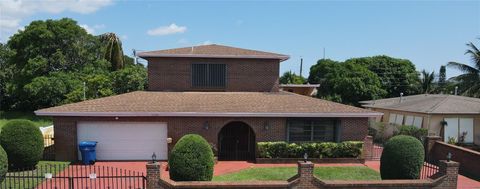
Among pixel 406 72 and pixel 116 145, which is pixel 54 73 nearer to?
pixel 116 145

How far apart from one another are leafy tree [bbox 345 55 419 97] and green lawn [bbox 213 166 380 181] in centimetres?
4471

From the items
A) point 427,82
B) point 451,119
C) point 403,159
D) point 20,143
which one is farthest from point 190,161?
point 427,82

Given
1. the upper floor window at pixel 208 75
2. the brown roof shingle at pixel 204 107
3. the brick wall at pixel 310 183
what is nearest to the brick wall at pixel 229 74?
the upper floor window at pixel 208 75

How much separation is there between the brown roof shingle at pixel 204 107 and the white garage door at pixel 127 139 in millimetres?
841

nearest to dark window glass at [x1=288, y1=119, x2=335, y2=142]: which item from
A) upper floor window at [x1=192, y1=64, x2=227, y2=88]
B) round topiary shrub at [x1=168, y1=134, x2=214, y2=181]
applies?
upper floor window at [x1=192, y1=64, x2=227, y2=88]

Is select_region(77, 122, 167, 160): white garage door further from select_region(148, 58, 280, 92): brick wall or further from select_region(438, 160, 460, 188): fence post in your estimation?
select_region(438, 160, 460, 188): fence post

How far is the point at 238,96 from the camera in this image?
20734mm

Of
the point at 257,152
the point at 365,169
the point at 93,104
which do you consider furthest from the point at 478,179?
the point at 93,104

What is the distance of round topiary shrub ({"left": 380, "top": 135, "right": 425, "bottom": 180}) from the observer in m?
12.8

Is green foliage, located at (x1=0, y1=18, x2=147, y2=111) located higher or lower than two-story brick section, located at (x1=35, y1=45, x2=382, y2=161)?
higher

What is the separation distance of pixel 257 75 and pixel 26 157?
12277 millimetres

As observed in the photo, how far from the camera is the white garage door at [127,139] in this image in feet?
58.8

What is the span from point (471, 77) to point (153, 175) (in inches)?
1263

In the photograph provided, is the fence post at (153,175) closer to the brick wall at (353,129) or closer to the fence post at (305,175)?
the fence post at (305,175)
